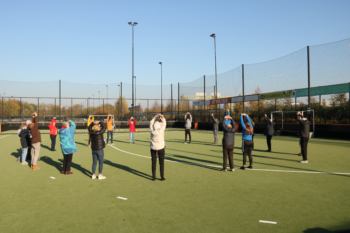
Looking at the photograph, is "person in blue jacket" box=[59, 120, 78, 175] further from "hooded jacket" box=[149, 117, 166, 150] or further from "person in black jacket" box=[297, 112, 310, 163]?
"person in black jacket" box=[297, 112, 310, 163]

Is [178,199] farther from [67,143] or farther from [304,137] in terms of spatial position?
[304,137]

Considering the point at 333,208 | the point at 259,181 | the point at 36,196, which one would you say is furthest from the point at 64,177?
the point at 333,208

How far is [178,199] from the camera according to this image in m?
5.73

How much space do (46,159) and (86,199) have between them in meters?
6.41

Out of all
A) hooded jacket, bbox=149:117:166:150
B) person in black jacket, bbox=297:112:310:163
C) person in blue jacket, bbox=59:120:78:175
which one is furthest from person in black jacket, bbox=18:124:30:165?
person in black jacket, bbox=297:112:310:163

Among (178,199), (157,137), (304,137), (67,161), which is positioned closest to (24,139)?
(67,161)

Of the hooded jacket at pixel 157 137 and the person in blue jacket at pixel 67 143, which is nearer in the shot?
the hooded jacket at pixel 157 137

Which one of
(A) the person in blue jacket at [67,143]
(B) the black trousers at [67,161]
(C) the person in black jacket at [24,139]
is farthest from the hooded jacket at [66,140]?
(C) the person in black jacket at [24,139]

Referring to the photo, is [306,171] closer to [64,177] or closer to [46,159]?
[64,177]

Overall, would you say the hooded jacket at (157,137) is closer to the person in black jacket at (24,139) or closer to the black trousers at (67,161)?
the black trousers at (67,161)

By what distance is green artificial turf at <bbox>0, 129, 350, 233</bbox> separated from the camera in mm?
4367

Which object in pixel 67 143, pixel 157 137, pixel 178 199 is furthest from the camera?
pixel 67 143

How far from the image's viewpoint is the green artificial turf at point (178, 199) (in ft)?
14.3

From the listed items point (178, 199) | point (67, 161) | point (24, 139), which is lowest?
point (178, 199)
